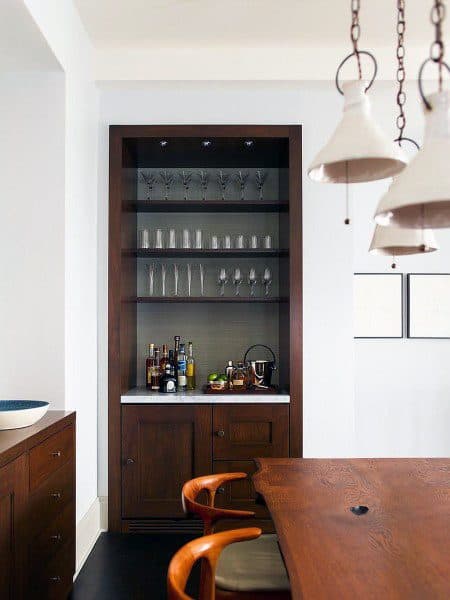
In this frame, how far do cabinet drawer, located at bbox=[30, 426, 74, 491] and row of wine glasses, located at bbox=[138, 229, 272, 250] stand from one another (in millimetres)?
1593

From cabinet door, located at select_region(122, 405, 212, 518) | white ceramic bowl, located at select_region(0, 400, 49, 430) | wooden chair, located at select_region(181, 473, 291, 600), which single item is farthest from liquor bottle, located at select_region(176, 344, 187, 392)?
wooden chair, located at select_region(181, 473, 291, 600)

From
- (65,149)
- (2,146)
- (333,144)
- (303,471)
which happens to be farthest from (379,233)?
(2,146)

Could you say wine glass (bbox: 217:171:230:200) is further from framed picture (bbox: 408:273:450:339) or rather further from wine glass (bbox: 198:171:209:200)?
framed picture (bbox: 408:273:450:339)

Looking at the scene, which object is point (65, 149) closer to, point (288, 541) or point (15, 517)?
point (15, 517)

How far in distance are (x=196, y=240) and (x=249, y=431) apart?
1.31 meters

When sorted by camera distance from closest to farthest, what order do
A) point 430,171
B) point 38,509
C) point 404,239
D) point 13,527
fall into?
point 430,171
point 404,239
point 13,527
point 38,509

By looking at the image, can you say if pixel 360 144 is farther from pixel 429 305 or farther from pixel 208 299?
pixel 429 305

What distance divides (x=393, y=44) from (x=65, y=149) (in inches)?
86.8

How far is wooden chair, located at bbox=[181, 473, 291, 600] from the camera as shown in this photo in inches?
80.0

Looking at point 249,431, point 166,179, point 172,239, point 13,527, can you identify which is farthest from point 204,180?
point 13,527

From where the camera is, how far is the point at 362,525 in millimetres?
1844

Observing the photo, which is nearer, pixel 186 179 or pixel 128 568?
pixel 128 568

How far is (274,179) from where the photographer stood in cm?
457

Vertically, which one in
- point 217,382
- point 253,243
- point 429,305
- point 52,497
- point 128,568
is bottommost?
point 128,568
